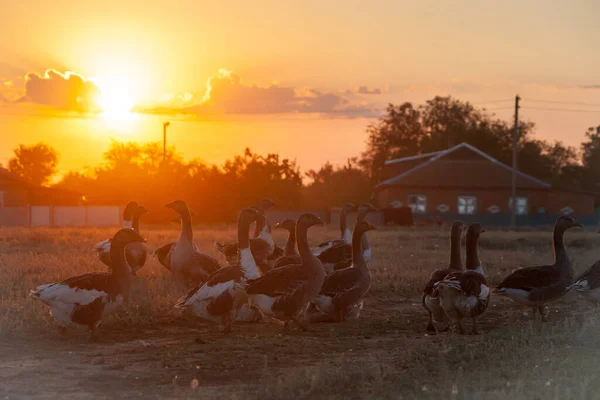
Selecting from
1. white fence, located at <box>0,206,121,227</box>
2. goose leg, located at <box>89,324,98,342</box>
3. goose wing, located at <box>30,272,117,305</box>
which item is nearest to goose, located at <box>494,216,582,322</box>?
goose wing, located at <box>30,272,117,305</box>

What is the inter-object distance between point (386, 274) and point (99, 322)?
29.9 feet

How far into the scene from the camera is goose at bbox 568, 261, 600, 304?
13.4 m

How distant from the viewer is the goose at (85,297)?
38.5 ft

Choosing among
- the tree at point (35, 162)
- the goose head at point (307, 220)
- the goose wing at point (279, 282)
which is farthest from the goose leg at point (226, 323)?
the tree at point (35, 162)

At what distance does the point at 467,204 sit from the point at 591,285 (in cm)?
5984

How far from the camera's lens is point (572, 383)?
8.70m

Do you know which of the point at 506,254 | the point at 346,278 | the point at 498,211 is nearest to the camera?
the point at 346,278

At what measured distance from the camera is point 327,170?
112 meters

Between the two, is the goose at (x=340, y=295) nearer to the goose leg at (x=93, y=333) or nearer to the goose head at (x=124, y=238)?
the goose head at (x=124, y=238)

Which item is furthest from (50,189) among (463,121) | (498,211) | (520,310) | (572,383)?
(572,383)

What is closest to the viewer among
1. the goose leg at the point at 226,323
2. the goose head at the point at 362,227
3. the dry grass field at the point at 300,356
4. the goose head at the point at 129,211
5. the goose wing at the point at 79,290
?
the dry grass field at the point at 300,356

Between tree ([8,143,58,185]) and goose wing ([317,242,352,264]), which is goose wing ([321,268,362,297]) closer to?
goose wing ([317,242,352,264])

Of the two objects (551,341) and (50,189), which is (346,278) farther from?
(50,189)

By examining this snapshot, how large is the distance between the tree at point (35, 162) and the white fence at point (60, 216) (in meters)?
79.1
